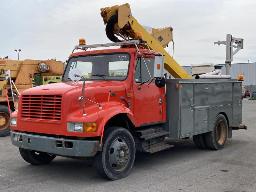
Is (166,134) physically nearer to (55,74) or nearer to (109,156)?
(109,156)

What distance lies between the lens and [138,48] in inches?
320

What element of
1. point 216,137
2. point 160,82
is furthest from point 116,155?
point 216,137

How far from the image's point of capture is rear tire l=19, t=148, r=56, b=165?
8156mm

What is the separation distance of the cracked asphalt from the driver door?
1.01 meters

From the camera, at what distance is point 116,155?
23.2ft

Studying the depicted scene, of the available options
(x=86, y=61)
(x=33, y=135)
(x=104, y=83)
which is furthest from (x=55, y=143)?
(x=86, y=61)

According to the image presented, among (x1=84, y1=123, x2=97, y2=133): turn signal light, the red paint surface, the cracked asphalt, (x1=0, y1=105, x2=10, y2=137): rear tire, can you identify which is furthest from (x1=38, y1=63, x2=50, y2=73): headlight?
(x1=84, y1=123, x2=97, y2=133): turn signal light

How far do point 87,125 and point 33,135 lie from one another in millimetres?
1198

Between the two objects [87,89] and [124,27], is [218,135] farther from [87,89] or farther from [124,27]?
[87,89]

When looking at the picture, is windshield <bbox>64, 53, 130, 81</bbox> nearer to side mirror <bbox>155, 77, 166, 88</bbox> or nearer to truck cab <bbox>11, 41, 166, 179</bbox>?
truck cab <bbox>11, 41, 166, 179</bbox>

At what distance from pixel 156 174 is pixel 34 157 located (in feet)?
8.35

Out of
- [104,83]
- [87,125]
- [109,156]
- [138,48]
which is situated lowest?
[109,156]

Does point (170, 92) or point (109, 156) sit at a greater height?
point (170, 92)

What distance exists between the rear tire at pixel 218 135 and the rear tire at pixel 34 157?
3921 millimetres
